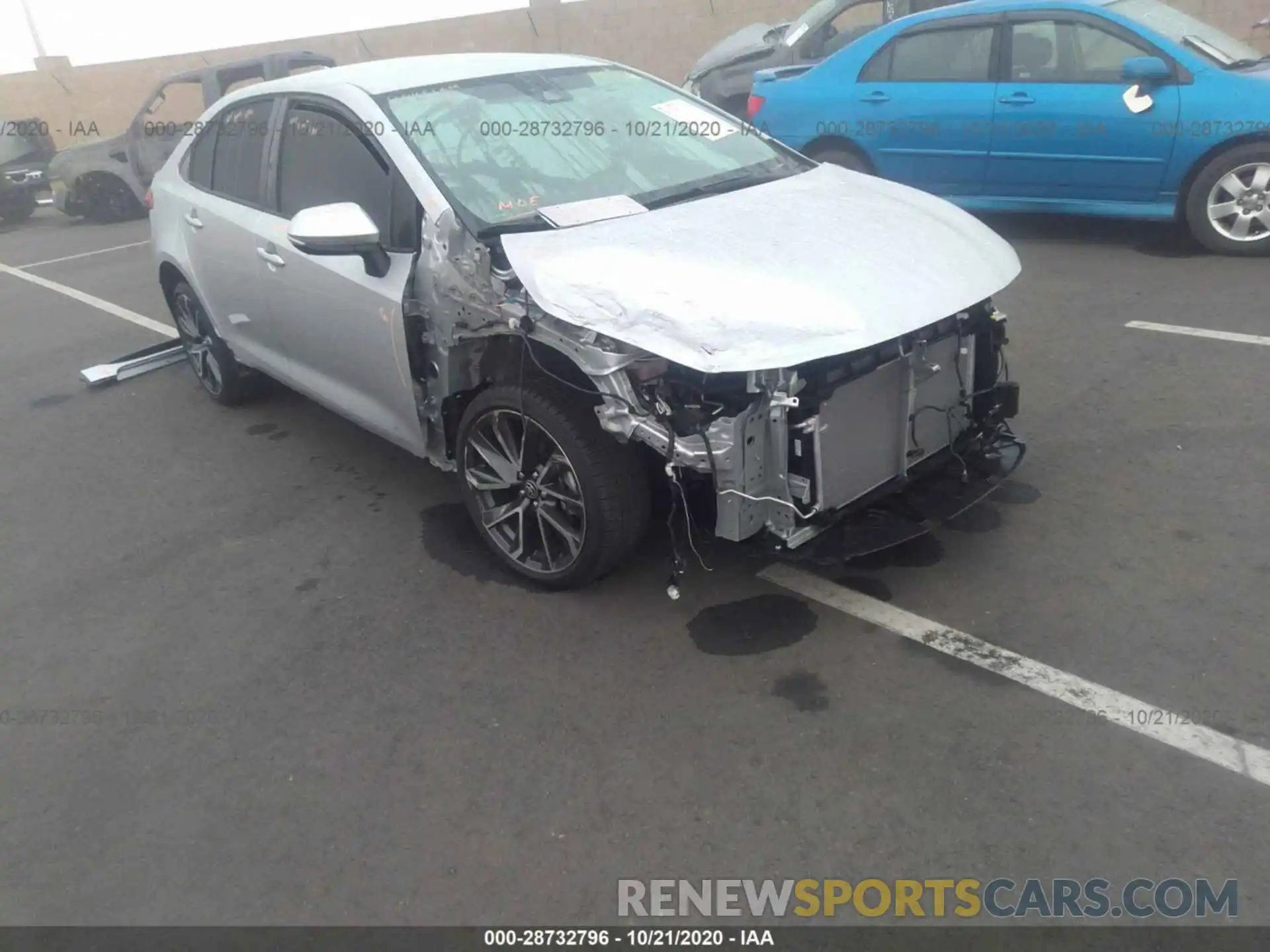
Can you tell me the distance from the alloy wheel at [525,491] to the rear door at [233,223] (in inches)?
60.6

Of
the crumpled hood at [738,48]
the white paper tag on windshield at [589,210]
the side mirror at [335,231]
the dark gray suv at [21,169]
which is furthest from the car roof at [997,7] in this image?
the dark gray suv at [21,169]

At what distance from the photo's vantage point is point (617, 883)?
8.33 ft

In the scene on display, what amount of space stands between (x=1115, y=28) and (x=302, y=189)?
544cm

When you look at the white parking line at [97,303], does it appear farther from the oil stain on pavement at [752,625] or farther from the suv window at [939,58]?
the suv window at [939,58]

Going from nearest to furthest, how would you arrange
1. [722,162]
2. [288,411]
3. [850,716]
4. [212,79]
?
[850,716], [722,162], [288,411], [212,79]

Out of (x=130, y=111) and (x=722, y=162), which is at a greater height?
(x=722, y=162)

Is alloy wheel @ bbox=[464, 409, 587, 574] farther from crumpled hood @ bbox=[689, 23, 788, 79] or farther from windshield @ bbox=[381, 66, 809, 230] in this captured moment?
crumpled hood @ bbox=[689, 23, 788, 79]

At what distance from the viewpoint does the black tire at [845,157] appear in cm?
802

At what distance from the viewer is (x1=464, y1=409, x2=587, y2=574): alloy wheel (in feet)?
11.6

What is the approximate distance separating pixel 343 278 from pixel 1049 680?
9.52 feet

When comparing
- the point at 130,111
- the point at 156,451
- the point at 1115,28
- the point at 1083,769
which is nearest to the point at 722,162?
the point at 1083,769

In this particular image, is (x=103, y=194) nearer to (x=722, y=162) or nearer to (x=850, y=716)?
(x=722, y=162)

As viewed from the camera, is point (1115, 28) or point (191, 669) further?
point (1115, 28)

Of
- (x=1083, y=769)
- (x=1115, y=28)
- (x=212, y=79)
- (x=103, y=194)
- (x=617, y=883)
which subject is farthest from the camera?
(x=103, y=194)
